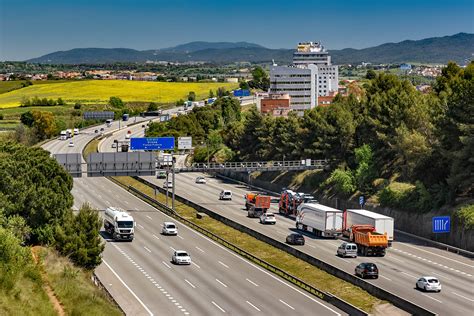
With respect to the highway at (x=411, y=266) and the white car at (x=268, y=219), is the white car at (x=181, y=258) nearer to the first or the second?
the highway at (x=411, y=266)

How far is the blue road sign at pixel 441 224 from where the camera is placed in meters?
79.8

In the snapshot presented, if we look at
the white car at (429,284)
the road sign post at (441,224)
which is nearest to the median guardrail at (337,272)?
the white car at (429,284)

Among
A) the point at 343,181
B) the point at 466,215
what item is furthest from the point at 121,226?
the point at 343,181

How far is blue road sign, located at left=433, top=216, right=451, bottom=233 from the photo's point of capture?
79750 mm

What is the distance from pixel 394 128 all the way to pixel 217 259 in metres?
43.8

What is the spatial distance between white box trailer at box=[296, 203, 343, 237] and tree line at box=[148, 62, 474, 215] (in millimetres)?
10735

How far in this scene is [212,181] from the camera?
148000 mm

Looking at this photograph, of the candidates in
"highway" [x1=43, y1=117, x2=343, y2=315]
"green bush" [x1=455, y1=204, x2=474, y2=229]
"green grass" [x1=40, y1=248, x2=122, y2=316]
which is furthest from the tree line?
"green grass" [x1=40, y1=248, x2=122, y2=316]

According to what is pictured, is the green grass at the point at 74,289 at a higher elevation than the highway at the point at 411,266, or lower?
higher

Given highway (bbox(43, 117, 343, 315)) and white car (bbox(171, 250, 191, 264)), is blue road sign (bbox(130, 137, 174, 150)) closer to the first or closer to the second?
highway (bbox(43, 117, 343, 315))

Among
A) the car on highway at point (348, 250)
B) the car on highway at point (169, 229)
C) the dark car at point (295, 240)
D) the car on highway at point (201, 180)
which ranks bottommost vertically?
the car on highway at point (201, 180)

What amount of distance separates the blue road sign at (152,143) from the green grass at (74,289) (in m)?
68.1

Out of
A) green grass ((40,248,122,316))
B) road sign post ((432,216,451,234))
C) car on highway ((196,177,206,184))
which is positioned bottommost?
car on highway ((196,177,206,184))

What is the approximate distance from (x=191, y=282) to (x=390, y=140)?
169 feet
